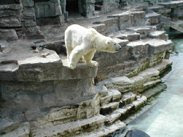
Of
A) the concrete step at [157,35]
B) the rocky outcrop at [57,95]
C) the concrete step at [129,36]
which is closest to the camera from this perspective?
the rocky outcrop at [57,95]

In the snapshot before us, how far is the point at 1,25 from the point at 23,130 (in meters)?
3.24

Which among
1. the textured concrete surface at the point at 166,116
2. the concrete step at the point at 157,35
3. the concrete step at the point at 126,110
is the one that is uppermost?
the concrete step at the point at 157,35

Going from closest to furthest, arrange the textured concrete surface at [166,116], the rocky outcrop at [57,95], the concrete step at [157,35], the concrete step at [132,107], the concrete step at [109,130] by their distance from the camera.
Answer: the rocky outcrop at [57,95], the concrete step at [109,130], the textured concrete surface at [166,116], the concrete step at [132,107], the concrete step at [157,35]

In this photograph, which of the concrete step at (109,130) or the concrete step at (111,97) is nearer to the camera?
the concrete step at (109,130)

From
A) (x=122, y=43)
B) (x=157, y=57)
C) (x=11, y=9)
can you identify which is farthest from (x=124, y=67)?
(x=11, y=9)

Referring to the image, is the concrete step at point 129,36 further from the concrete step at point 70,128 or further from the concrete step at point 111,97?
the concrete step at point 70,128

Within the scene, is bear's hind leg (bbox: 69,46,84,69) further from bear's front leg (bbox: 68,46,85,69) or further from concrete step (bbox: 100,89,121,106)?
concrete step (bbox: 100,89,121,106)

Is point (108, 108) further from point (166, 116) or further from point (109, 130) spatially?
point (166, 116)

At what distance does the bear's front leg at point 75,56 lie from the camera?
232 inches

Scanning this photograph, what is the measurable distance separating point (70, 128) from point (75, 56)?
1473 mm

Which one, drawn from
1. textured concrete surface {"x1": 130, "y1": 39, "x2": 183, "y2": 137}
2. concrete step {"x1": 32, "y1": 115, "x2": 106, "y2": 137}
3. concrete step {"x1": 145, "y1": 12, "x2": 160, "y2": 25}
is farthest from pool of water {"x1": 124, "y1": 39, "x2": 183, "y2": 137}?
concrete step {"x1": 145, "y1": 12, "x2": 160, "y2": 25}

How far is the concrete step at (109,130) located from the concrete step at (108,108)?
0.36 m

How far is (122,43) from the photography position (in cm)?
827

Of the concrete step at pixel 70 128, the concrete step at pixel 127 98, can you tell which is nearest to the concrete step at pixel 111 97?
the concrete step at pixel 127 98
